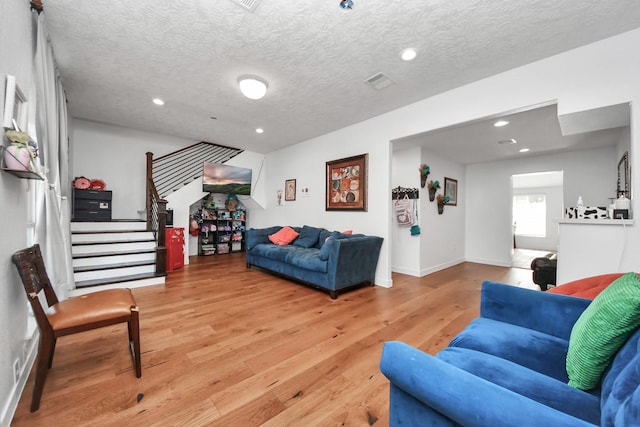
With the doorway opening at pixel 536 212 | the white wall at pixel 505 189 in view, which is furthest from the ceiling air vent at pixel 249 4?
the doorway opening at pixel 536 212

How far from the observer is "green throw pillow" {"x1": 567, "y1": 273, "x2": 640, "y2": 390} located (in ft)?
2.65

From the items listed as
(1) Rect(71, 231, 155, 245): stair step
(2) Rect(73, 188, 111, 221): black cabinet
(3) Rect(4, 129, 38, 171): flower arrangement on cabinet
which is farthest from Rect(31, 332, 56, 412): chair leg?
(2) Rect(73, 188, 111, 221): black cabinet

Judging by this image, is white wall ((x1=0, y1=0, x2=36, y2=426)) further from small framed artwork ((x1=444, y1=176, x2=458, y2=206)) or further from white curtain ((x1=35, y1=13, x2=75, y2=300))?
small framed artwork ((x1=444, y1=176, x2=458, y2=206))

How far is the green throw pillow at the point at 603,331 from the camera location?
31.8 inches

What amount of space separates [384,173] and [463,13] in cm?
211

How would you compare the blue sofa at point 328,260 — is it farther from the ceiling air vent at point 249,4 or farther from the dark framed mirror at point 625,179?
the dark framed mirror at point 625,179

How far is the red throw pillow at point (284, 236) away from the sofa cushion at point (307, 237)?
10cm

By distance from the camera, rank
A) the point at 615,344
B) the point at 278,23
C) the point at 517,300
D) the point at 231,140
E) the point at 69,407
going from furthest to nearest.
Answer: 1. the point at 231,140
2. the point at 278,23
3. the point at 517,300
4. the point at 69,407
5. the point at 615,344

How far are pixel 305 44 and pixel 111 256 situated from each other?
4.01 meters

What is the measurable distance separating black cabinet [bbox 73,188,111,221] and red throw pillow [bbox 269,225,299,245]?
3027 mm

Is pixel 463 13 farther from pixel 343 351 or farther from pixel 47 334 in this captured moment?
pixel 47 334

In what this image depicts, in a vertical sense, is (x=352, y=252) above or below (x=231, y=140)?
below

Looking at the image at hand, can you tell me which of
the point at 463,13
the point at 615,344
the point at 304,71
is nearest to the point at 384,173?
the point at 304,71

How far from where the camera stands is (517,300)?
4.90ft
